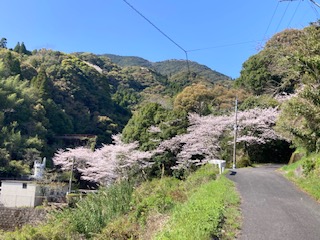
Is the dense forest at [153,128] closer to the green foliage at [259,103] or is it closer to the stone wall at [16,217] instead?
the green foliage at [259,103]

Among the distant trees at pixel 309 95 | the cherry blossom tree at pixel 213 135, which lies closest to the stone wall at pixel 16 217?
the cherry blossom tree at pixel 213 135

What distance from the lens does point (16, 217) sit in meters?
24.1

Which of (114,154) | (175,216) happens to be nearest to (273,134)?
(114,154)

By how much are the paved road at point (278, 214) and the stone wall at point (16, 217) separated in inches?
656

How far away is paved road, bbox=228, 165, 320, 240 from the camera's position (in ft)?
21.6

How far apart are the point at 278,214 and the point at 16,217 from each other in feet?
69.8

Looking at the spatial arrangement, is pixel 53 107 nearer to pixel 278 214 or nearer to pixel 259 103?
pixel 259 103

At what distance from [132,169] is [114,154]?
2.56m

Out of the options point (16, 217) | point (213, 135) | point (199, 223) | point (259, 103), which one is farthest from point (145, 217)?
point (259, 103)

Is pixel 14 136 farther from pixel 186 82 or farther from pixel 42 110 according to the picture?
pixel 186 82

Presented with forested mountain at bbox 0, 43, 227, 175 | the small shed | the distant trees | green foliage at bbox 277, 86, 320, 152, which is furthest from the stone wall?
the distant trees

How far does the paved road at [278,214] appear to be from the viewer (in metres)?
6.58

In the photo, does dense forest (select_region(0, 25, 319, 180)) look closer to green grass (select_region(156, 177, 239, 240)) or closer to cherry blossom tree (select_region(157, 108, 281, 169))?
cherry blossom tree (select_region(157, 108, 281, 169))

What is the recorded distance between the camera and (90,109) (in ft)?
203
